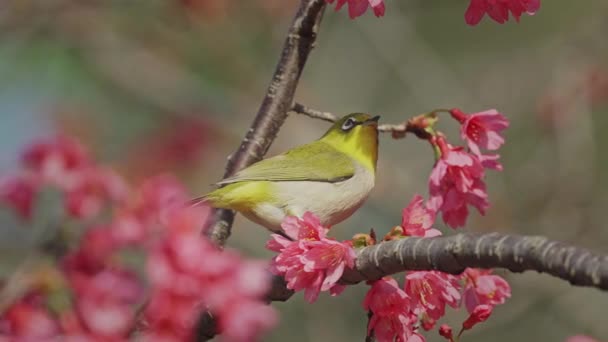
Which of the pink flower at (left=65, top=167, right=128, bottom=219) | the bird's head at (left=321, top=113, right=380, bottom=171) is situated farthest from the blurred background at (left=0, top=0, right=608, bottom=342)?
the pink flower at (left=65, top=167, right=128, bottom=219)

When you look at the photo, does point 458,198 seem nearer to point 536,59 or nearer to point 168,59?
point 536,59

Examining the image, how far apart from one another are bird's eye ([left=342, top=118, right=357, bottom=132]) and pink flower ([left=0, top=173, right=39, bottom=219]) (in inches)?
76.6

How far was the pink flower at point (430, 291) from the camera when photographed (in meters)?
2.56

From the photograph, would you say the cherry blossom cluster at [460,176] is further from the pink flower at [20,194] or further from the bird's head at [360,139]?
the pink flower at [20,194]

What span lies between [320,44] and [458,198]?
5.39 meters

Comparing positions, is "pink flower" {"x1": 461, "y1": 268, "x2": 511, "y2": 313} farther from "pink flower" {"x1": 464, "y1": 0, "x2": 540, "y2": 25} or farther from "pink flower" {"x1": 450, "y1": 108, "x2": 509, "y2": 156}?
"pink flower" {"x1": 464, "y1": 0, "x2": 540, "y2": 25}

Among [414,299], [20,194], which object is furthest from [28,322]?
[20,194]

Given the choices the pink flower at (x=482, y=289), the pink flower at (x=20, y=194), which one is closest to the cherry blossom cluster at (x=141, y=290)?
the pink flower at (x=20, y=194)

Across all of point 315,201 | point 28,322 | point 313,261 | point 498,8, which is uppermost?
point 498,8

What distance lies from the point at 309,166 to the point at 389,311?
2.04 meters

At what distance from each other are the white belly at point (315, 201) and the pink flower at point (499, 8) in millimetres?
1553

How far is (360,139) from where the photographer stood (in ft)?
15.4

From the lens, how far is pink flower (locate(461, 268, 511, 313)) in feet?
9.16

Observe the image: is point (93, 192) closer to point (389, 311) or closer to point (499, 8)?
point (389, 311)
